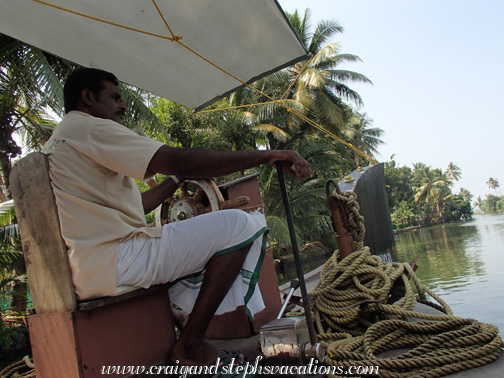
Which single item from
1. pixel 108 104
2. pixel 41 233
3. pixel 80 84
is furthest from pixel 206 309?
pixel 80 84

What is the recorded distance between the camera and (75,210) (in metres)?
1.52

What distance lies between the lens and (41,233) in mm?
1539

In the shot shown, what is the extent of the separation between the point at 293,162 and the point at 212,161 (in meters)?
0.31

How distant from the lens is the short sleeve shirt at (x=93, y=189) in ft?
4.87

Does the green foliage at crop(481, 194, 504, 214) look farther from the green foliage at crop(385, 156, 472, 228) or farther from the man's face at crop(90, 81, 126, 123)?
the man's face at crop(90, 81, 126, 123)

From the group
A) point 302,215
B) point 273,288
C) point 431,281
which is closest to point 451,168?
point 302,215

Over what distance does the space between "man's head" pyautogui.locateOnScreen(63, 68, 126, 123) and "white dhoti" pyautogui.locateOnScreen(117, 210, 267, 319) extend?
0.60 meters

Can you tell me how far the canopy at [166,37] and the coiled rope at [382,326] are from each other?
1.21 m

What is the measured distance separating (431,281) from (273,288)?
522 centimetres

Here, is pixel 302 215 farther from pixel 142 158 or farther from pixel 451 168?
pixel 451 168

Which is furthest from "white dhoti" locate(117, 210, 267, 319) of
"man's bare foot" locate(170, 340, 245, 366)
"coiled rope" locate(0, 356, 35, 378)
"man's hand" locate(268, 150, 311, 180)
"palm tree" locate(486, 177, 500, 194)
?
A: "palm tree" locate(486, 177, 500, 194)

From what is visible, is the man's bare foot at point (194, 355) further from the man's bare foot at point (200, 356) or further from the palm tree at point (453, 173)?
the palm tree at point (453, 173)

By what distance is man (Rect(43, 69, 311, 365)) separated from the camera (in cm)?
151

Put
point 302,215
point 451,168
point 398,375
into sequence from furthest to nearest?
point 451,168 → point 302,215 → point 398,375
